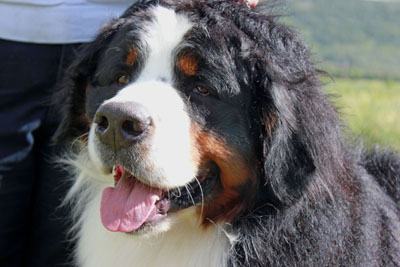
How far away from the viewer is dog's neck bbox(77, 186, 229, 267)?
263 cm

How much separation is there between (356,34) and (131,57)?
1265 cm

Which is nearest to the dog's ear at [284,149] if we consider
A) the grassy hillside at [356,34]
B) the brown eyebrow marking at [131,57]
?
the brown eyebrow marking at [131,57]

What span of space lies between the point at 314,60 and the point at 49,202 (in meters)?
1.97

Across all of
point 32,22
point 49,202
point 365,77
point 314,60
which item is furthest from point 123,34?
point 365,77

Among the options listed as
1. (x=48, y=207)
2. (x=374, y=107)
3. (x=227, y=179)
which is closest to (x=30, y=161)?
(x=48, y=207)

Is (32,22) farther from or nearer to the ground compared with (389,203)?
farther from the ground

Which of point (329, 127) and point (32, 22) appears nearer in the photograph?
point (329, 127)

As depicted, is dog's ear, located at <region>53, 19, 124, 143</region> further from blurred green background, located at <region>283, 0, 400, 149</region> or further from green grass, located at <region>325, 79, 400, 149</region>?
blurred green background, located at <region>283, 0, 400, 149</region>

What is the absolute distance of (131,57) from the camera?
259cm

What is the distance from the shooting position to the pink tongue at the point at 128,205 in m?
2.44

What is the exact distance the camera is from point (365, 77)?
13.0 m

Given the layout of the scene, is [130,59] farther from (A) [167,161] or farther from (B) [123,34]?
(A) [167,161]

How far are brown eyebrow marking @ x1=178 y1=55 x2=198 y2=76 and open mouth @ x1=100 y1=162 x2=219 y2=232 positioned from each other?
0.47 meters

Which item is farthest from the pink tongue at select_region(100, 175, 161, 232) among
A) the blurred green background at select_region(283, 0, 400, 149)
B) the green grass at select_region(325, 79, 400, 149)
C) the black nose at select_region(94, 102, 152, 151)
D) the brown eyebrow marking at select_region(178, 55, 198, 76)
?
the blurred green background at select_region(283, 0, 400, 149)
